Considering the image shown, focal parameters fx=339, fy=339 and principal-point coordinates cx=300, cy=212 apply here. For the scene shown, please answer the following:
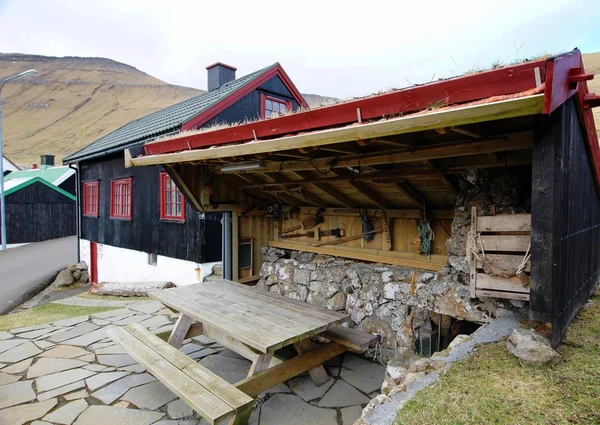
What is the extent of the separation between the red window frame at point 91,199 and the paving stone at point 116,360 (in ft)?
26.5

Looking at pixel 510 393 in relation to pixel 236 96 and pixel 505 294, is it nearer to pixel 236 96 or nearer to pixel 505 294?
pixel 505 294

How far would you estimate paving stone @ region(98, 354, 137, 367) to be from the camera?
4.16 metres

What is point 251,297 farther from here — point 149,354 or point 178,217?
point 178,217

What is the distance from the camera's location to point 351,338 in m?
3.71

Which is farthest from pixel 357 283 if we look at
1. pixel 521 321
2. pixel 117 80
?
pixel 117 80

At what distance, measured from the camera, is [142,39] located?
131 metres

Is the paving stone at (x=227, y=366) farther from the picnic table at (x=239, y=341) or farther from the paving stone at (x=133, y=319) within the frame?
the paving stone at (x=133, y=319)

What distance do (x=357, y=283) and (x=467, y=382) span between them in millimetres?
2847

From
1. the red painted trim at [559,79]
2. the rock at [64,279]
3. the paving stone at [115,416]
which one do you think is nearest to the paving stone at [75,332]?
the paving stone at [115,416]

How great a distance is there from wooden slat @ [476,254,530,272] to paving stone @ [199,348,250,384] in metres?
2.89

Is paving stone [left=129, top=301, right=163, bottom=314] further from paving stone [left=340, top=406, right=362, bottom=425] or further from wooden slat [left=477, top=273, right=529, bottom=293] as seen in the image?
wooden slat [left=477, top=273, right=529, bottom=293]

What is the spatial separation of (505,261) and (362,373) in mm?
2309

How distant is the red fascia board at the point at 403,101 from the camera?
1.91 metres

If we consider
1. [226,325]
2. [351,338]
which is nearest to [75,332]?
[226,325]
